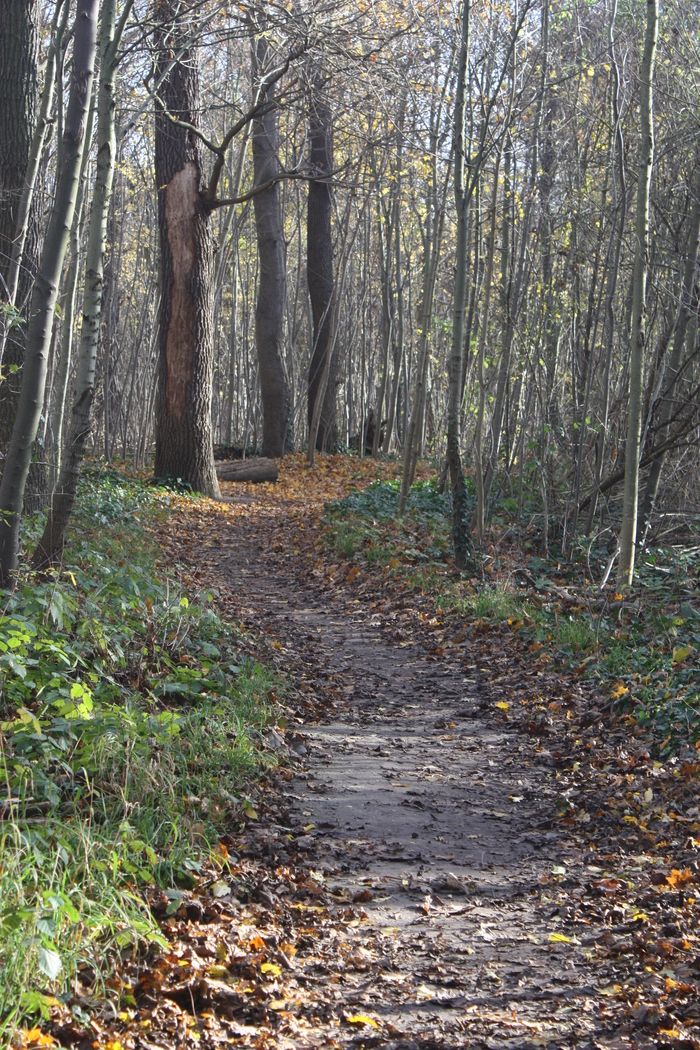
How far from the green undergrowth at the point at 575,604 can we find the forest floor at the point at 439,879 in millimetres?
198

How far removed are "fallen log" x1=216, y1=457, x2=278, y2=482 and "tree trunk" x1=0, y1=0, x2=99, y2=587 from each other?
12.8 meters

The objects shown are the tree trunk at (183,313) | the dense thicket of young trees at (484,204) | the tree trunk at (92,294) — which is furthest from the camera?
the tree trunk at (183,313)

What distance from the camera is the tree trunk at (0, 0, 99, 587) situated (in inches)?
247

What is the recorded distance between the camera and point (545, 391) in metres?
13.9

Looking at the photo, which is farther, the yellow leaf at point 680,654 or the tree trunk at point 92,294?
the yellow leaf at point 680,654

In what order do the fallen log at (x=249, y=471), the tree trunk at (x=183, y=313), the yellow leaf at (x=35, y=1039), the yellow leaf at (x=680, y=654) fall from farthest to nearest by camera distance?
the fallen log at (x=249, y=471) < the tree trunk at (x=183, y=313) < the yellow leaf at (x=680, y=654) < the yellow leaf at (x=35, y=1039)

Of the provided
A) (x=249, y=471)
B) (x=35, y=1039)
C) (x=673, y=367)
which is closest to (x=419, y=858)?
(x=35, y=1039)

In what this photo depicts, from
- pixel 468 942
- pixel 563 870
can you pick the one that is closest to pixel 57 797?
pixel 468 942

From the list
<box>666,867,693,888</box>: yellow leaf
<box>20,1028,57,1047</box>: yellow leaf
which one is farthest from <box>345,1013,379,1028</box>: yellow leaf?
<box>666,867,693,888</box>: yellow leaf

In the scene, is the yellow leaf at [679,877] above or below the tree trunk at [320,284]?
below

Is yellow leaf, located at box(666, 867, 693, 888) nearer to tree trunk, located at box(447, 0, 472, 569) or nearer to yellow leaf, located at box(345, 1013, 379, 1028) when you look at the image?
yellow leaf, located at box(345, 1013, 379, 1028)

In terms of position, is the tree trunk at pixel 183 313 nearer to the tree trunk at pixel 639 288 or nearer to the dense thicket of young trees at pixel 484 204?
the dense thicket of young trees at pixel 484 204

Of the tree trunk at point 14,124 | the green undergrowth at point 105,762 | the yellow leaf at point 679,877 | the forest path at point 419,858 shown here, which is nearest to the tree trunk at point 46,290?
the green undergrowth at point 105,762

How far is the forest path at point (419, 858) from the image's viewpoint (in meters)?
3.65
